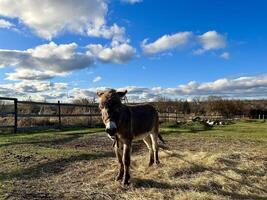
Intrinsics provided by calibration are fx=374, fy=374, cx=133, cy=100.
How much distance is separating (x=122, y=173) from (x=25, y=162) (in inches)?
137

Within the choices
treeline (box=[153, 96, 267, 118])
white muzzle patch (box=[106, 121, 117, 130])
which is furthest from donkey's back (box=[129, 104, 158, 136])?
treeline (box=[153, 96, 267, 118])

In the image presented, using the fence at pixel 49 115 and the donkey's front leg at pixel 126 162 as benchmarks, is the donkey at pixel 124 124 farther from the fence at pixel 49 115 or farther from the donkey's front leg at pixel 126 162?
the fence at pixel 49 115

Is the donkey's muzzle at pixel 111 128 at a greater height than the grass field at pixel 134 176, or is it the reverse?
the donkey's muzzle at pixel 111 128

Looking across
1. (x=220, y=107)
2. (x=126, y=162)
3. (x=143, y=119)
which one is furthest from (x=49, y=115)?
(x=220, y=107)

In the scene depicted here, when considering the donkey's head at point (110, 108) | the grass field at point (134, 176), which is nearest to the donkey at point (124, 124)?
the donkey's head at point (110, 108)

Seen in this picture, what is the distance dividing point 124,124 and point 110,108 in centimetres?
78

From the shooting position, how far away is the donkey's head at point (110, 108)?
6.67m

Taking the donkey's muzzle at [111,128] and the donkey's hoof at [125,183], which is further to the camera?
the donkey's hoof at [125,183]

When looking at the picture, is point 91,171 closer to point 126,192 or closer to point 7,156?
point 126,192

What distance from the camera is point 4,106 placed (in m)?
22.8

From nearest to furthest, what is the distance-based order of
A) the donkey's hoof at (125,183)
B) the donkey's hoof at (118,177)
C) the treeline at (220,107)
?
1. the donkey's hoof at (125,183)
2. the donkey's hoof at (118,177)
3. the treeline at (220,107)

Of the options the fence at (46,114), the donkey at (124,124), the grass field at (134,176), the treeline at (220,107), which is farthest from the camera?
the treeline at (220,107)

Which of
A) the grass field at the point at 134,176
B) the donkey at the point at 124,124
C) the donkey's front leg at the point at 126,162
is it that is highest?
the donkey at the point at 124,124

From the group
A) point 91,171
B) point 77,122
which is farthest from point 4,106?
point 91,171
